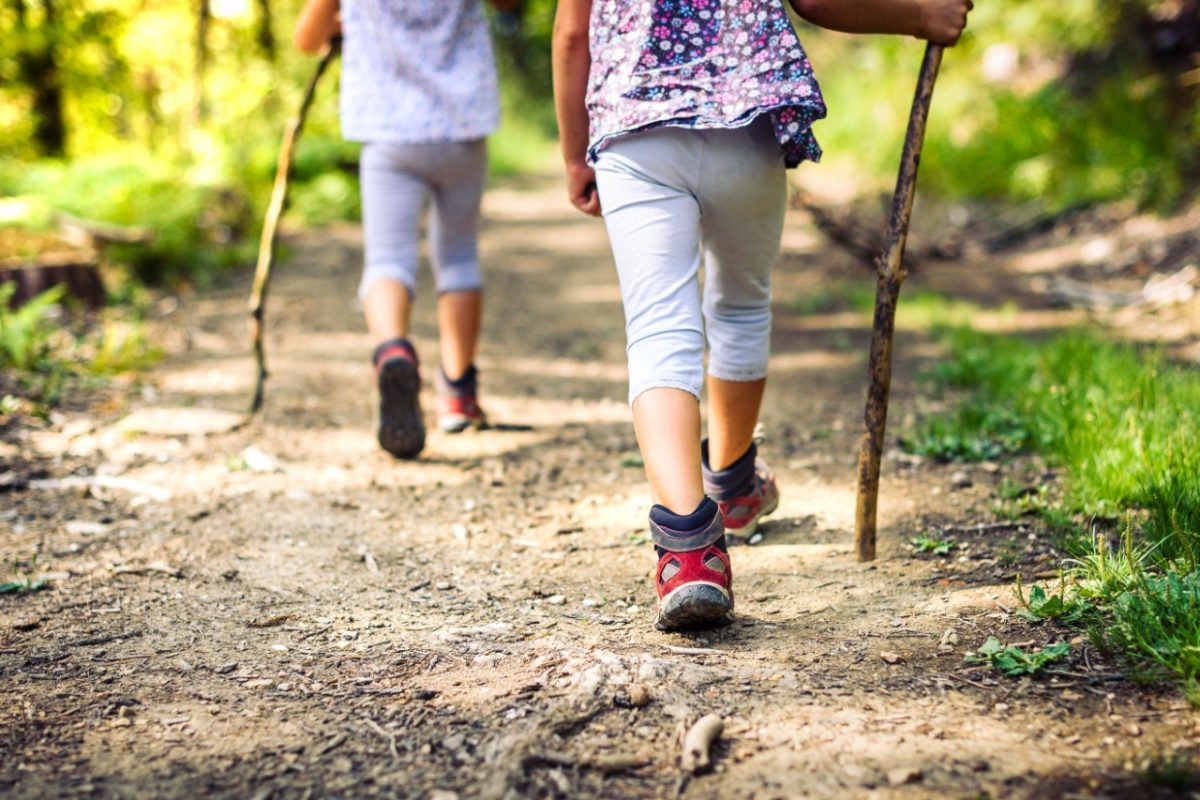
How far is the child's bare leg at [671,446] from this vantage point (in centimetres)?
220

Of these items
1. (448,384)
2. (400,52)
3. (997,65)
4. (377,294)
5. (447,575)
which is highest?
(997,65)

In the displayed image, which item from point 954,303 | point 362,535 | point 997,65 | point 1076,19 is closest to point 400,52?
point 362,535

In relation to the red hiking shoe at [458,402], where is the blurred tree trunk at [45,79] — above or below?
above

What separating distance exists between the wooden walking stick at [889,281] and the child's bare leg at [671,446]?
0.58 m

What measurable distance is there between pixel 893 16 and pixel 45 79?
9.43m

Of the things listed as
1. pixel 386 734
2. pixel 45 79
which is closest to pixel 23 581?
pixel 386 734

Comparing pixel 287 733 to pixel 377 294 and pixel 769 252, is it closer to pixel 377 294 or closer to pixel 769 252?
pixel 769 252

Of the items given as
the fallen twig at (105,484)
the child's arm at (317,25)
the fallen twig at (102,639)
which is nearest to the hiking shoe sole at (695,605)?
the fallen twig at (102,639)

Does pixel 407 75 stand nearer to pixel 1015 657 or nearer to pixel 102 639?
pixel 102 639

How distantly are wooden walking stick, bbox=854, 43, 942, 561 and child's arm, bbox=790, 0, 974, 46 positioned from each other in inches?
2.4

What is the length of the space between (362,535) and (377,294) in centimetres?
102

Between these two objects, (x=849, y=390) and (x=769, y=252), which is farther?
(x=849, y=390)

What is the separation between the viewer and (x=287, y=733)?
189 centimetres

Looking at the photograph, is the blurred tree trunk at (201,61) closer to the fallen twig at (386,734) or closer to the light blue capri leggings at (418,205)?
the light blue capri leggings at (418,205)
